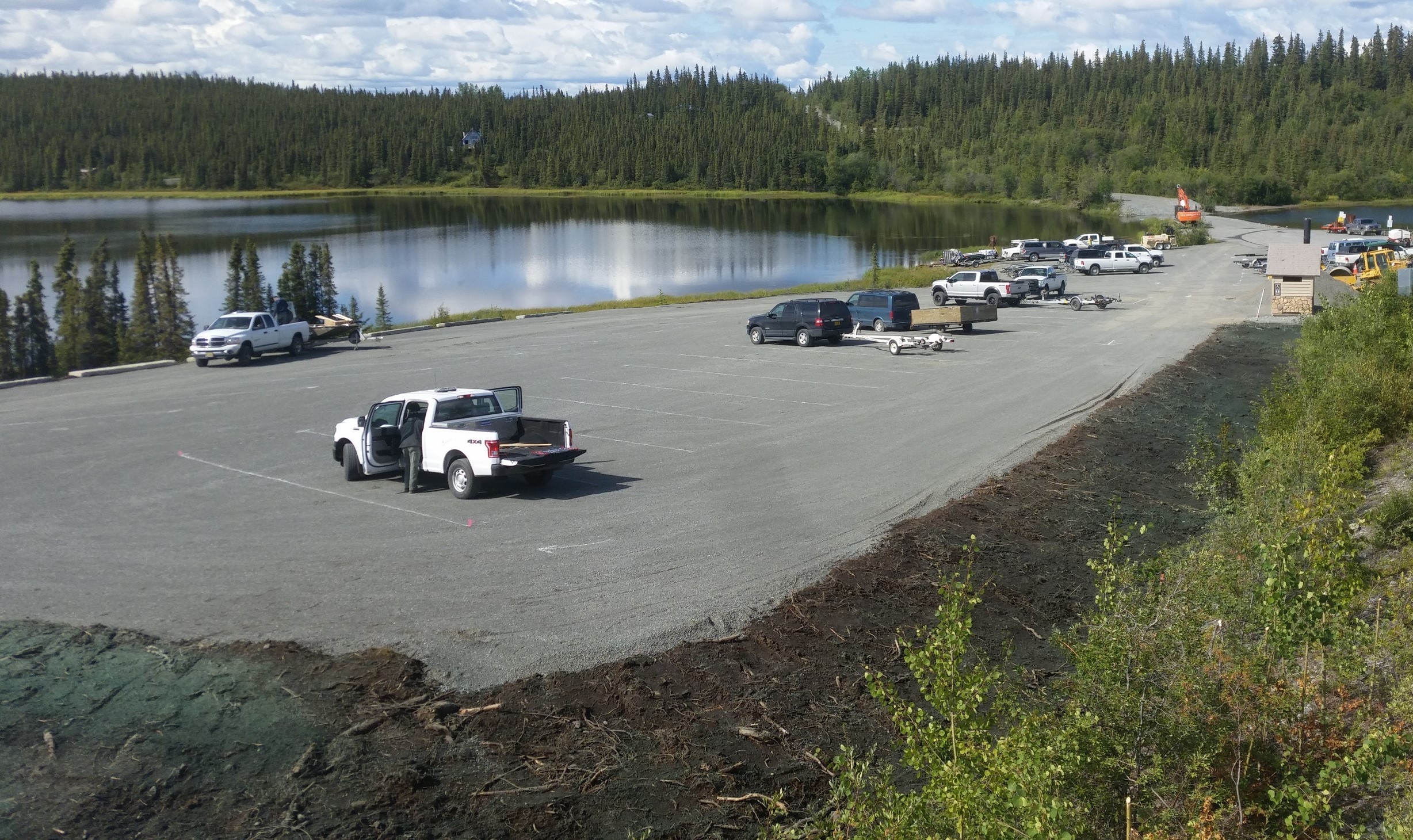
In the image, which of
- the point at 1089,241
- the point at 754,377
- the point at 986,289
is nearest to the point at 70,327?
the point at 754,377

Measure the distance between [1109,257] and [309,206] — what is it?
125 meters

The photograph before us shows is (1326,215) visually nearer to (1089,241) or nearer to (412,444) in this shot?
(1089,241)

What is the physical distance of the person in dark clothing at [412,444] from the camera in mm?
19438

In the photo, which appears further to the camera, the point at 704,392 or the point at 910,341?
the point at 910,341

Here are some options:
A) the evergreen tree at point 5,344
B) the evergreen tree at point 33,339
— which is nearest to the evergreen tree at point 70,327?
the evergreen tree at point 33,339

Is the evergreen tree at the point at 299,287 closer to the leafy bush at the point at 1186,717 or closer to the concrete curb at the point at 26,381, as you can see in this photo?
the concrete curb at the point at 26,381

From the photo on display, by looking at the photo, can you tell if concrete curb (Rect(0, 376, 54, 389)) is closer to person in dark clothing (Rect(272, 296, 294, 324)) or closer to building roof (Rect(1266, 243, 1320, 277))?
person in dark clothing (Rect(272, 296, 294, 324))

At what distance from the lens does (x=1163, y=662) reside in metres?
9.08

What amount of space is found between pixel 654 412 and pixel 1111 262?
4745 centimetres

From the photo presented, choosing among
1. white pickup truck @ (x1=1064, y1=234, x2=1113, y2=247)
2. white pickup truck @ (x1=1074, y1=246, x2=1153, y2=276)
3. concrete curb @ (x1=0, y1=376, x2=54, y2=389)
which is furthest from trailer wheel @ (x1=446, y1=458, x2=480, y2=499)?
white pickup truck @ (x1=1064, y1=234, x2=1113, y2=247)

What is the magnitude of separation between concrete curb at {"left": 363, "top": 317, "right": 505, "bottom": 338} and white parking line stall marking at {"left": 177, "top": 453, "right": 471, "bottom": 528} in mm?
22508

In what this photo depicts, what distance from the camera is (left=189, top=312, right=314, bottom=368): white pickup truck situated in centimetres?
3753

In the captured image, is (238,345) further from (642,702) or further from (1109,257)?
(1109,257)

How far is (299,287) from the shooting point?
50.9 meters
